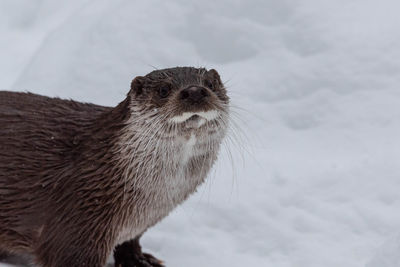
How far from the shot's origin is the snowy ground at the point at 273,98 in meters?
4.25

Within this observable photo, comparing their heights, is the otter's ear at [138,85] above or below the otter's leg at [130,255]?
above

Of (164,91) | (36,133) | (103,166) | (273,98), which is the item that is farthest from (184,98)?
(273,98)

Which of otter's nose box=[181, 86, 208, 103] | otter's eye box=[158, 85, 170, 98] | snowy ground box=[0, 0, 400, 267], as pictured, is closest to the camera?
otter's nose box=[181, 86, 208, 103]

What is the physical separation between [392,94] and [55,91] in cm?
225

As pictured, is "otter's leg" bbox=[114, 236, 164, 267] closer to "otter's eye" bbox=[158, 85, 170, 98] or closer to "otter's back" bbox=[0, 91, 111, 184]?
"otter's back" bbox=[0, 91, 111, 184]

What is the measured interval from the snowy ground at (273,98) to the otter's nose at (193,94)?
109 cm

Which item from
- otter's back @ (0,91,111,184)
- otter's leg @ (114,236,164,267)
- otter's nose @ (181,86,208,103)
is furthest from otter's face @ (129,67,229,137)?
otter's leg @ (114,236,164,267)

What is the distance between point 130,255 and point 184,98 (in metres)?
1.08

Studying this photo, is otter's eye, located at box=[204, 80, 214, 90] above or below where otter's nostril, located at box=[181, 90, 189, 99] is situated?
above

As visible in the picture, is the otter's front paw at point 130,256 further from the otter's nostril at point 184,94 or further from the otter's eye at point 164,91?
the otter's nostril at point 184,94

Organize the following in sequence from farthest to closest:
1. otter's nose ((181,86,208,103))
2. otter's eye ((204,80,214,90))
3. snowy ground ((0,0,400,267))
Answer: snowy ground ((0,0,400,267)) → otter's eye ((204,80,214,90)) → otter's nose ((181,86,208,103))

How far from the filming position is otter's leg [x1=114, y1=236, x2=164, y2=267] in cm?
397

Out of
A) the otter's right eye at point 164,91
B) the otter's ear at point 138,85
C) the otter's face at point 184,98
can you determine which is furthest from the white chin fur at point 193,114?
the otter's ear at point 138,85

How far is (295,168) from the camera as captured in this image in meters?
4.77
